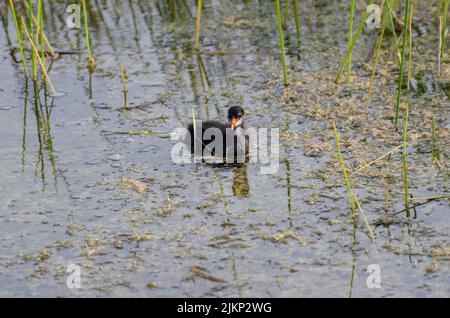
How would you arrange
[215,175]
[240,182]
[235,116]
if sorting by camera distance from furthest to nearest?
[235,116]
[215,175]
[240,182]

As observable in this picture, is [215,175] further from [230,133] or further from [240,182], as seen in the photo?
[230,133]

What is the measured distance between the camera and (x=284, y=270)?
4641 millimetres

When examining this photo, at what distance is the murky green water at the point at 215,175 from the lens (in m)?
4.66

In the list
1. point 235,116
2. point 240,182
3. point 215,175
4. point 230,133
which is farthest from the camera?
point 235,116

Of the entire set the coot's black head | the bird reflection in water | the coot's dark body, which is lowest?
the bird reflection in water

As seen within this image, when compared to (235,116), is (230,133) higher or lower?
lower

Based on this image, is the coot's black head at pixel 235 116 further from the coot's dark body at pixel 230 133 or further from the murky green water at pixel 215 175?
the murky green water at pixel 215 175

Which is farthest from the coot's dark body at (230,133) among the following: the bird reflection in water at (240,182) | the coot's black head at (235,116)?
the bird reflection in water at (240,182)

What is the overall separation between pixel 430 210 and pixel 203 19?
5.27 meters

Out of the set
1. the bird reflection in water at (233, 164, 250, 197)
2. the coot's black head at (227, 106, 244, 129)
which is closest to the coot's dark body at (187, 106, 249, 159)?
the coot's black head at (227, 106, 244, 129)

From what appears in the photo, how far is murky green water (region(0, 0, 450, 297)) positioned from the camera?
4.66m

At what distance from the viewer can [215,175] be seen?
6098 mm

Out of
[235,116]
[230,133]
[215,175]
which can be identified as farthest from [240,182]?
[235,116]

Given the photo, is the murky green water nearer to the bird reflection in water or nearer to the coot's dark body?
the bird reflection in water
